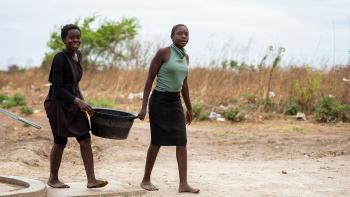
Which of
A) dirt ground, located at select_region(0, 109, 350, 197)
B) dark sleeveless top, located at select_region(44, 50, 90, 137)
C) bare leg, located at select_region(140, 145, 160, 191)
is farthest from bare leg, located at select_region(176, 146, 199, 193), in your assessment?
dark sleeveless top, located at select_region(44, 50, 90, 137)

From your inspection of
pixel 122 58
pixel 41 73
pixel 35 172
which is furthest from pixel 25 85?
pixel 35 172

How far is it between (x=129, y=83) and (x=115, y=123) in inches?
498

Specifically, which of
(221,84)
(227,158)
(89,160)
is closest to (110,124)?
(89,160)

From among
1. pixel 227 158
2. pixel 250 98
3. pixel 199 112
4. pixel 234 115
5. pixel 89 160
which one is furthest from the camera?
pixel 250 98

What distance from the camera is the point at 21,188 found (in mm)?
5805

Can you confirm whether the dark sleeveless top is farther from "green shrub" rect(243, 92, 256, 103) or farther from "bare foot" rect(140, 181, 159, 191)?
"green shrub" rect(243, 92, 256, 103)

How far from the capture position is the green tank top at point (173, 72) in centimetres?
625

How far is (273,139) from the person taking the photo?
1061 centimetres

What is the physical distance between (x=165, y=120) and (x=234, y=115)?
6.90 meters

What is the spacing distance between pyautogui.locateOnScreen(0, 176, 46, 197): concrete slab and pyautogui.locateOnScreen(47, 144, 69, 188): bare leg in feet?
0.99

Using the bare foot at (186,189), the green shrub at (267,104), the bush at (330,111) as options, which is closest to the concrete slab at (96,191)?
the bare foot at (186,189)

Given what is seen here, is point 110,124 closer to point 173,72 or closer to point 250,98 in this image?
point 173,72

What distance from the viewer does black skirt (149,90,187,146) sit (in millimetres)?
6320

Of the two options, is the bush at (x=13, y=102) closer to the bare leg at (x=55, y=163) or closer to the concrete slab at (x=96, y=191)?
the concrete slab at (x=96, y=191)
